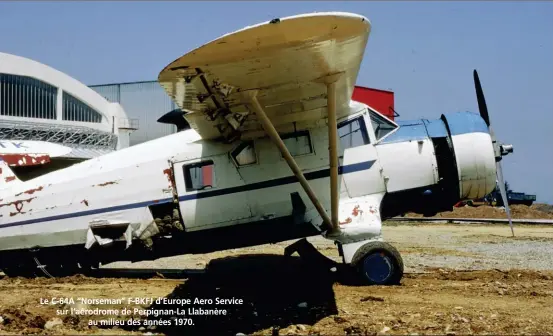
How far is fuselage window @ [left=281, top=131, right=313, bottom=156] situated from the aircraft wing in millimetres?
132

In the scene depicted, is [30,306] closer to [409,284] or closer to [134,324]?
[134,324]

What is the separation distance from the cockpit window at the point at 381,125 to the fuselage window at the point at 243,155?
204 cm

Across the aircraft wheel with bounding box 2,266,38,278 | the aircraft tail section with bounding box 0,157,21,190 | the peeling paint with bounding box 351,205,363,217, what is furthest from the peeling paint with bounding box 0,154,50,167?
the peeling paint with bounding box 351,205,363,217

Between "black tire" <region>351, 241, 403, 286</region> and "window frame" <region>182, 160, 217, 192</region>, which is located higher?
"window frame" <region>182, 160, 217, 192</region>

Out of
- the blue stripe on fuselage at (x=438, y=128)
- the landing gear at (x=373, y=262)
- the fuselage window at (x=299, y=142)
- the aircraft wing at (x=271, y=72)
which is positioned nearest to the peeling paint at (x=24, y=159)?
the aircraft wing at (x=271, y=72)

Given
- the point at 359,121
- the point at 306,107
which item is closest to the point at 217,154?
the point at 306,107

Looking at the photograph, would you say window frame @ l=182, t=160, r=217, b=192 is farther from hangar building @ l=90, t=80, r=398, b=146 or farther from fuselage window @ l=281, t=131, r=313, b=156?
hangar building @ l=90, t=80, r=398, b=146

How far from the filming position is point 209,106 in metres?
7.08

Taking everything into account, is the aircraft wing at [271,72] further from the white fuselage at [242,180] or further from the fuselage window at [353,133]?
the white fuselage at [242,180]

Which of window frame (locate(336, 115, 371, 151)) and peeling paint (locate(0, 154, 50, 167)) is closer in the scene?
window frame (locate(336, 115, 371, 151))

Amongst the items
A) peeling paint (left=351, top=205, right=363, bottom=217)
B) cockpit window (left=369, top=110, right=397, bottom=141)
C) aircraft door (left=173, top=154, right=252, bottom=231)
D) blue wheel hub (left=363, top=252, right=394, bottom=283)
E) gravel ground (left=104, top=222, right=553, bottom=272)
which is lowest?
gravel ground (left=104, top=222, right=553, bottom=272)

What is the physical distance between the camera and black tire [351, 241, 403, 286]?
775 centimetres

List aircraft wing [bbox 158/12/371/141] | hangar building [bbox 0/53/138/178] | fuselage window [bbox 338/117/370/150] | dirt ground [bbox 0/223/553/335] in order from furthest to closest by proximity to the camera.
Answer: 1. hangar building [bbox 0/53/138/178]
2. fuselage window [bbox 338/117/370/150]
3. dirt ground [bbox 0/223/553/335]
4. aircraft wing [bbox 158/12/371/141]

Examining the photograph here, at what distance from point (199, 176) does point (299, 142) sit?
169cm
